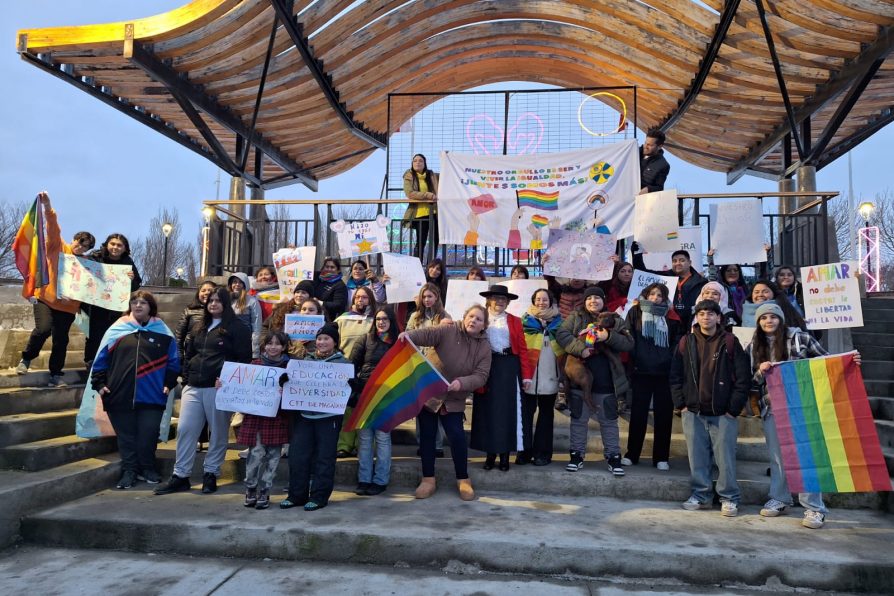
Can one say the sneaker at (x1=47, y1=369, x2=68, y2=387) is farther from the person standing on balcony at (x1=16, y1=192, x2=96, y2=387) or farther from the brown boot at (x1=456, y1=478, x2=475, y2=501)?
the brown boot at (x1=456, y1=478, x2=475, y2=501)

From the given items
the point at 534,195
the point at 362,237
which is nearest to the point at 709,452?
the point at 534,195

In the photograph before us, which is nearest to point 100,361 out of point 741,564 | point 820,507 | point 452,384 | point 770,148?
point 452,384

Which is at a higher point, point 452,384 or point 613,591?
point 452,384

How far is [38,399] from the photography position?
6016 mm

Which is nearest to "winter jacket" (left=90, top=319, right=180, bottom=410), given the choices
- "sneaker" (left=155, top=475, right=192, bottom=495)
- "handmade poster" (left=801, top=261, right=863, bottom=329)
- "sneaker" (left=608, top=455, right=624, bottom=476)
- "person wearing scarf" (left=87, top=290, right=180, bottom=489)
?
"person wearing scarf" (left=87, top=290, right=180, bottom=489)

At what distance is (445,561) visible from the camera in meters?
4.10

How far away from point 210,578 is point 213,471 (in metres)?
1.56

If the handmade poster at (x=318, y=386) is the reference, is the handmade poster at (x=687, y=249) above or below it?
above

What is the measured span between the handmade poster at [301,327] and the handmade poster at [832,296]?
4.64m

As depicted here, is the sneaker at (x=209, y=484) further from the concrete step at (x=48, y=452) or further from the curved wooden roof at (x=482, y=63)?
the curved wooden roof at (x=482, y=63)

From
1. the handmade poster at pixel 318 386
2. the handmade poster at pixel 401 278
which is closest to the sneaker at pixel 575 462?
the handmade poster at pixel 318 386

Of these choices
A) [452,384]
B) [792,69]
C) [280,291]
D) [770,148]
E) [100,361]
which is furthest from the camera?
[770,148]

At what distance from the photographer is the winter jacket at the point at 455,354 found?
5301 mm

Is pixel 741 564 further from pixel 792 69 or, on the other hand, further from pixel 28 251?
pixel 792 69
